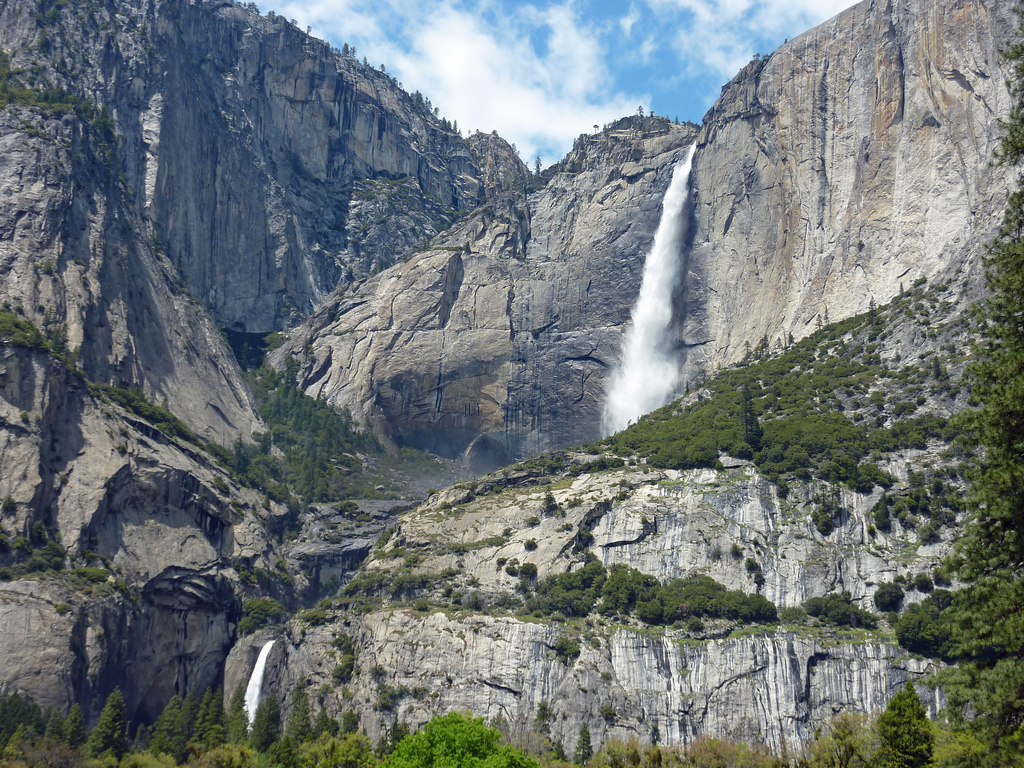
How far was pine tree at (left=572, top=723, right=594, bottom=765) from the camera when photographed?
61.8 m

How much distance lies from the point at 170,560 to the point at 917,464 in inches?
2557

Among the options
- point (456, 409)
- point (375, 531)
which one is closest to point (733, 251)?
point (456, 409)

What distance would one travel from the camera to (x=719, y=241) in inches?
4798

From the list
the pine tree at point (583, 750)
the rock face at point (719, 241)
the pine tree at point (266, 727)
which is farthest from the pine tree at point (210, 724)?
the rock face at point (719, 241)

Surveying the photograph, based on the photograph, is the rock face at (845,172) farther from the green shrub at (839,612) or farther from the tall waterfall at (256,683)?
the tall waterfall at (256,683)

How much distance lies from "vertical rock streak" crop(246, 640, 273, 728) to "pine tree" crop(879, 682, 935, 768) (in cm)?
5632

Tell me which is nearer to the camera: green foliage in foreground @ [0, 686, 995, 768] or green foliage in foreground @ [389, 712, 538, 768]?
green foliage in foreground @ [389, 712, 538, 768]

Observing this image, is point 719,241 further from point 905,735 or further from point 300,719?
point 905,735

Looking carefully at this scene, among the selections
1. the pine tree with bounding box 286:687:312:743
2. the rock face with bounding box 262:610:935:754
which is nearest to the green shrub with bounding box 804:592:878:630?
the rock face with bounding box 262:610:935:754

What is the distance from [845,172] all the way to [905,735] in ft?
268

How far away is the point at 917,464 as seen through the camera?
77625mm

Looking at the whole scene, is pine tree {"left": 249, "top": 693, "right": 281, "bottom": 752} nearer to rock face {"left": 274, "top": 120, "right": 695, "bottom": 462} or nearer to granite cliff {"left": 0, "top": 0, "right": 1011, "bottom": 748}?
granite cliff {"left": 0, "top": 0, "right": 1011, "bottom": 748}

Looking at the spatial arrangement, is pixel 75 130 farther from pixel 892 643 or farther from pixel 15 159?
pixel 892 643

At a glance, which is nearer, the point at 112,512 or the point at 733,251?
the point at 112,512
